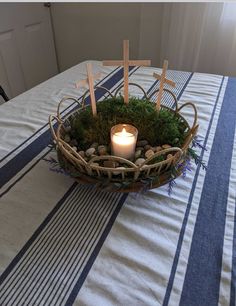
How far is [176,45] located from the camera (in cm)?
183

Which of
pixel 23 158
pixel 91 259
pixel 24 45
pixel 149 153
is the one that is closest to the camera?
pixel 91 259

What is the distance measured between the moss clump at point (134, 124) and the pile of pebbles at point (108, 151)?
0.02 m

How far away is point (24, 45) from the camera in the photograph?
A: 2010mm

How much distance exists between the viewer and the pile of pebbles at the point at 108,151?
0.54 m

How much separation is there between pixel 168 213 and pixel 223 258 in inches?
5.2

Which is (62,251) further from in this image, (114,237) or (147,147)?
(147,147)

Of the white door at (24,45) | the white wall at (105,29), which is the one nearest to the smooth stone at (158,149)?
the white wall at (105,29)

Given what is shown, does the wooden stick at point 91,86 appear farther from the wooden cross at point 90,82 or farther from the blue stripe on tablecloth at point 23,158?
the blue stripe on tablecloth at point 23,158

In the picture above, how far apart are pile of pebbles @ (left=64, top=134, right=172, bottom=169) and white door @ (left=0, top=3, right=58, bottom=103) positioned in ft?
5.21

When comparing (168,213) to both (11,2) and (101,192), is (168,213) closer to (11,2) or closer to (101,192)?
(101,192)

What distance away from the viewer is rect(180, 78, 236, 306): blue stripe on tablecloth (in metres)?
0.42

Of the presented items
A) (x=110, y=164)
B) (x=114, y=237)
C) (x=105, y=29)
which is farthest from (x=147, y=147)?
(x=105, y=29)

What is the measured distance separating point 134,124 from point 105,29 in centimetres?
174

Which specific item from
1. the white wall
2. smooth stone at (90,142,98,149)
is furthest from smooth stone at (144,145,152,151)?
the white wall
